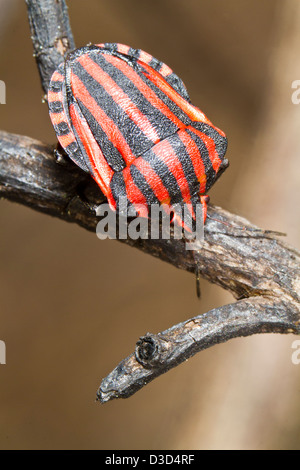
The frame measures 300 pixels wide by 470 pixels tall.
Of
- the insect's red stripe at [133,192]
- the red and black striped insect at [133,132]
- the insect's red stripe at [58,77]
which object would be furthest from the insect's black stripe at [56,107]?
the insect's red stripe at [133,192]

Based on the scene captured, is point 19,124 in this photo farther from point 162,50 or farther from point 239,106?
point 239,106

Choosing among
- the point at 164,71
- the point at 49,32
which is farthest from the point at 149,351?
the point at 49,32

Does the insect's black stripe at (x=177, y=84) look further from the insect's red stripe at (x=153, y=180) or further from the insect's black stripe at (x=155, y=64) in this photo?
the insect's red stripe at (x=153, y=180)

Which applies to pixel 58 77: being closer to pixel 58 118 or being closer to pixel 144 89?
pixel 58 118

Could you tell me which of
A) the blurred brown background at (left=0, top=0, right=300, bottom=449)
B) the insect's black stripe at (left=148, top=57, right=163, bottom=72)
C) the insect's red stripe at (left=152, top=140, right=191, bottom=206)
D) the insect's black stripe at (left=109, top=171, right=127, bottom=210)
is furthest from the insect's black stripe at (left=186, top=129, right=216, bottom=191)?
the blurred brown background at (left=0, top=0, right=300, bottom=449)

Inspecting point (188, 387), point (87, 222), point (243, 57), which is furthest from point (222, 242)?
point (243, 57)

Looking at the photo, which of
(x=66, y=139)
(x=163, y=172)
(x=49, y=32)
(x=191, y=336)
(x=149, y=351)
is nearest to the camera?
(x=149, y=351)

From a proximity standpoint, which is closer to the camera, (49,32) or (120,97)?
(120,97)
